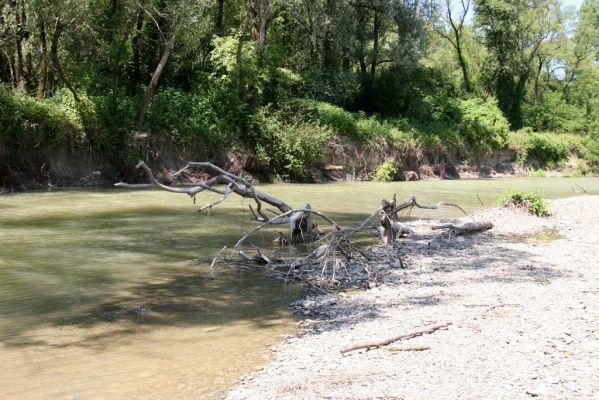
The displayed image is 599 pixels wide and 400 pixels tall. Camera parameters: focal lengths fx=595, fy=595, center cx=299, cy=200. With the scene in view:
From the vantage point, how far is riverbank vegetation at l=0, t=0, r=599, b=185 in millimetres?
25413

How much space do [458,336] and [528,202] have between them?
41.8ft

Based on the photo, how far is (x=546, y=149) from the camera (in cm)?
4603

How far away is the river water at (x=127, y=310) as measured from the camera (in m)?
5.57

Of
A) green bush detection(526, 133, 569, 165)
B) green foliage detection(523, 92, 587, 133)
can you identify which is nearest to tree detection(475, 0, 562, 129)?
green foliage detection(523, 92, 587, 133)

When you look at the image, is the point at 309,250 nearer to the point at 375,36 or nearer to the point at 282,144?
the point at 282,144

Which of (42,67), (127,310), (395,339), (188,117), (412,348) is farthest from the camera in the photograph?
(188,117)

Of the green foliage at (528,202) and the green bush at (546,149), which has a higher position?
the green bush at (546,149)

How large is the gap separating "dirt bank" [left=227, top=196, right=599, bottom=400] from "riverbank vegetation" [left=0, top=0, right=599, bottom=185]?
19.0 metres

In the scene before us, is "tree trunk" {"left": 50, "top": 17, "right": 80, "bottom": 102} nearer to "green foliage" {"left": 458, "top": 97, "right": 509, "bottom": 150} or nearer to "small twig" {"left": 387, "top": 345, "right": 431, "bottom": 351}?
"small twig" {"left": 387, "top": 345, "right": 431, "bottom": 351}

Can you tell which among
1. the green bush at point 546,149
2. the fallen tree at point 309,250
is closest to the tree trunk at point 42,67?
the fallen tree at point 309,250

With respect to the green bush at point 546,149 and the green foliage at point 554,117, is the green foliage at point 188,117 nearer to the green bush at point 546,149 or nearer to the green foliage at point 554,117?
the green bush at point 546,149

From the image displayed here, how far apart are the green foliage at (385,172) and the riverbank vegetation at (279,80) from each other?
0.80 meters

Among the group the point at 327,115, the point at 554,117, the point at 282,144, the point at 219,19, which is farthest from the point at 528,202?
the point at 554,117

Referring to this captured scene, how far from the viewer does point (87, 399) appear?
16.6 feet
